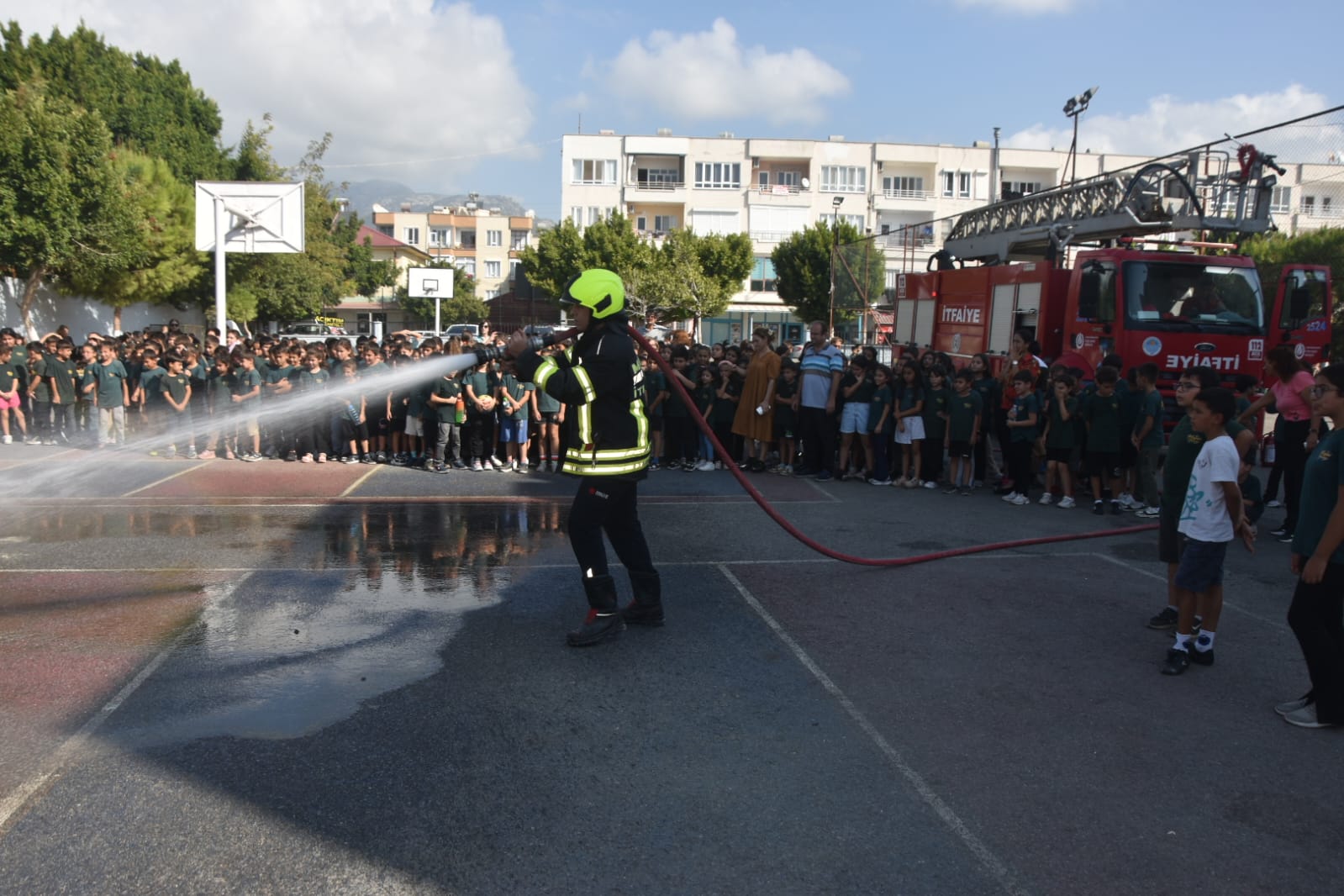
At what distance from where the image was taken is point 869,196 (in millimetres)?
63719

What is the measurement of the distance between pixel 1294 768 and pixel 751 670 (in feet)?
8.83

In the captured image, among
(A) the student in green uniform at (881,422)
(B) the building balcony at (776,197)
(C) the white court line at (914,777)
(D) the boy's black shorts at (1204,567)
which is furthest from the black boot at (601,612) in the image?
(B) the building balcony at (776,197)

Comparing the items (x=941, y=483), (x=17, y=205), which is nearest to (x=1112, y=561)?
(x=941, y=483)

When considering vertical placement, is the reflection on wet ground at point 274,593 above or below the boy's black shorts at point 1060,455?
below

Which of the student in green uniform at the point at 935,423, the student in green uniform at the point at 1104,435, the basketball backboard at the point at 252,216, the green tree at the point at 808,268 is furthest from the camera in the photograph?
the green tree at the point at 808,268

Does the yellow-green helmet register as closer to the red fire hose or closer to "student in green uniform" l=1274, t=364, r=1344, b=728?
the red fire hose

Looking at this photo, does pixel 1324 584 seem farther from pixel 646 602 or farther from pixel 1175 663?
pixel 646 602

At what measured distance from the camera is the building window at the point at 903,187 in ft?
211

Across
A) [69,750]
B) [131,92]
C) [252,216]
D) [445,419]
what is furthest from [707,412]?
[131,92]

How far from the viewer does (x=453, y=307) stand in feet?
223

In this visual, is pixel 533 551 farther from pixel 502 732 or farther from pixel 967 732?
pixel 967 732

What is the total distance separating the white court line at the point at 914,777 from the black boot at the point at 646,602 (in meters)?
0.77

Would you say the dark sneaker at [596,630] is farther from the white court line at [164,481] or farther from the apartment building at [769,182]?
the apartment building at [769,182]

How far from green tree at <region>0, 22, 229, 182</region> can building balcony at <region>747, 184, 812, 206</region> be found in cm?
3340
